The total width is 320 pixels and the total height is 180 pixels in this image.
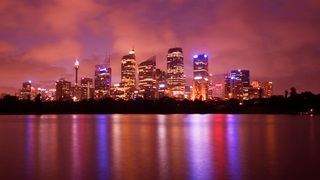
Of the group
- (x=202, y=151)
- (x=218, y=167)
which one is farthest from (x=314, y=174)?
(x=202, y=151)

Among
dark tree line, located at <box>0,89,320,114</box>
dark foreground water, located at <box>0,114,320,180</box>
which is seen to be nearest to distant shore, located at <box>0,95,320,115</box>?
dark tree line, located at <box>0,89,320,114</box>

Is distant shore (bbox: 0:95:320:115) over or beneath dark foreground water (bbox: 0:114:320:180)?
over

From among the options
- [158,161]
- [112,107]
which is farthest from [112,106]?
[158,161]

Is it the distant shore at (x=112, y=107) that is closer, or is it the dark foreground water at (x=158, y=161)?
the dark foreground water at (x=158, y=161)

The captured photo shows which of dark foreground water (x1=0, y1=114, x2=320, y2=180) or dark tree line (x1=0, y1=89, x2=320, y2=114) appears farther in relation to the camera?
dark tree line (x1=0, y1=89, x2=320, y2=114)

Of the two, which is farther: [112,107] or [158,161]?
[112,107]

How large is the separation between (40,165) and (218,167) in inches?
456

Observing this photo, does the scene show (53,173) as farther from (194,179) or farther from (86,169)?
(194,179)

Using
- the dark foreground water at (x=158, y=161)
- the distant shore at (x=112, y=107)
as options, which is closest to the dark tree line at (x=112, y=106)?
the distant shore at (x=112, y=107)

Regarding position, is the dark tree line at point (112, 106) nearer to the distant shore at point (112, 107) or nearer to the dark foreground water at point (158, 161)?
the distant shore at point (112, 107)

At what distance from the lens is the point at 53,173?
23906 millimetres

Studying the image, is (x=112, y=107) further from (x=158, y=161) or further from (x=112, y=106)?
(x=158, y=161)

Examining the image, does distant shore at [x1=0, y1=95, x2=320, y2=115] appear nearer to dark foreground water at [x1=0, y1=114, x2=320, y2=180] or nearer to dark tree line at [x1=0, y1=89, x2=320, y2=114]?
dark tree line at [x1=0, y1=89, x2=320, y2=114]

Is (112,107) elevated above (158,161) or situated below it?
above
